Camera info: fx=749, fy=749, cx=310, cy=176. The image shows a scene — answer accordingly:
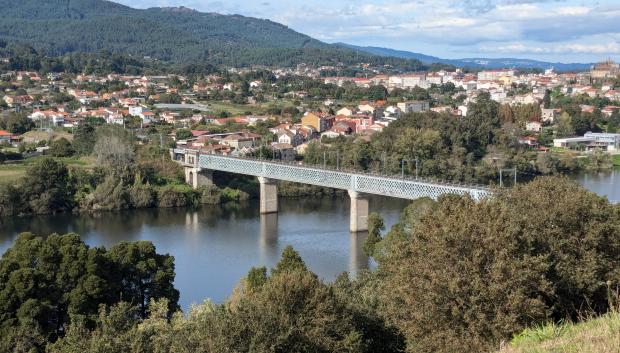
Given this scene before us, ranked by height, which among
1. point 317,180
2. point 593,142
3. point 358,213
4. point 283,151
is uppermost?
point 593,142

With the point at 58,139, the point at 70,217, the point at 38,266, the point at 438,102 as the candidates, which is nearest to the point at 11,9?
the point at 438,102

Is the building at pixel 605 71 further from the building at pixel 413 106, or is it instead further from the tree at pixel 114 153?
the tree at pixel 114 153

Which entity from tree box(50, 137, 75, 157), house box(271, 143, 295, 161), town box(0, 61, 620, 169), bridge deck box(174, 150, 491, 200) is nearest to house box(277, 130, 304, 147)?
town box(0, 61, 620, 169)

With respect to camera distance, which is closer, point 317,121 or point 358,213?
point 358,213

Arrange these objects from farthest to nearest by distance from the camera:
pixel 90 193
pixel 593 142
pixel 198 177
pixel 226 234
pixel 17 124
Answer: pixel 593 142 → pixel 17 124 → pixel 198 177 → pixel 90 193 → pixel 226 234

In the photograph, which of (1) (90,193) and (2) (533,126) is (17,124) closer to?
(1) (90,193)

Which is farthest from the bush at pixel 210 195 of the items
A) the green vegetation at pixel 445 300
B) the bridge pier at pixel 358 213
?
the green vegetation at pixel 445 300

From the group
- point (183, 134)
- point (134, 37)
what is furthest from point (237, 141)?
point (134, 37)

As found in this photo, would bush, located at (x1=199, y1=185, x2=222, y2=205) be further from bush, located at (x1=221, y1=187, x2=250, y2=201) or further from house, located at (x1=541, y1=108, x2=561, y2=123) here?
house, located at (x1=541, y1=108, x2=561, y2=123)
